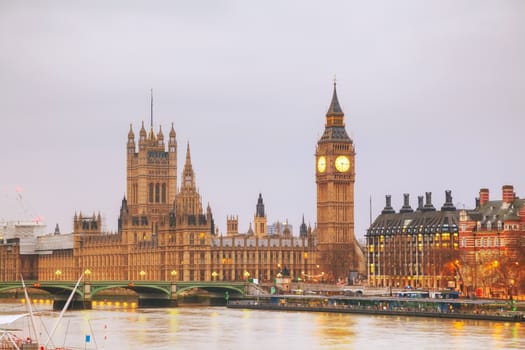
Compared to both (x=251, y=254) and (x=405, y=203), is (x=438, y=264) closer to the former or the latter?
(x=405, y=203)

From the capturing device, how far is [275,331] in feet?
372

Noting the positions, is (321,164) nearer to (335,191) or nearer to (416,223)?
(335,191)

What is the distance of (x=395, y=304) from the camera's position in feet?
456

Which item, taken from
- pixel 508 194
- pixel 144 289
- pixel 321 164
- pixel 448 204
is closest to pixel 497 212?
pixel 508 194

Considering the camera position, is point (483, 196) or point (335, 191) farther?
point (335, 191)

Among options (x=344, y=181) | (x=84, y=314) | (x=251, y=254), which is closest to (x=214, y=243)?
(x=251, y=254)

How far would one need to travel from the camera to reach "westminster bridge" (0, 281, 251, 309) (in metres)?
151

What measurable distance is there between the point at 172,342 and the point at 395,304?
40462 mm

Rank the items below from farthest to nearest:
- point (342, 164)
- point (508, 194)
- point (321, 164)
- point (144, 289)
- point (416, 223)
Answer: point (321, 164), point (342, 164), point (416, 223), point (144, 289), point (508, 194)

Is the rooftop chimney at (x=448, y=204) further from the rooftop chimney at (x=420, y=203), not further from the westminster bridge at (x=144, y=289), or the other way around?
the westminster bridge at (x=144, y=289)

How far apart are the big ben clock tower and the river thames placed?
56.3 meters

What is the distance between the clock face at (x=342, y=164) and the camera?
19475cm

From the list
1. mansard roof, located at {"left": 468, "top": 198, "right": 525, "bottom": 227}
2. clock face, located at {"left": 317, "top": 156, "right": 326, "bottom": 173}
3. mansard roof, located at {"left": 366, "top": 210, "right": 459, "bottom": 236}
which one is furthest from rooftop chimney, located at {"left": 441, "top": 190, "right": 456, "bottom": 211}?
clock face, located at {"left": 317, "top": 156, "right": 326, "bottom": 173}

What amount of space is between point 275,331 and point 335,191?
82498 mm
